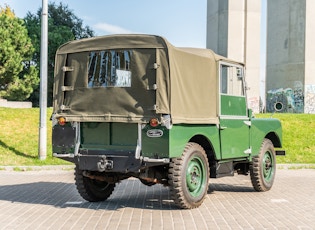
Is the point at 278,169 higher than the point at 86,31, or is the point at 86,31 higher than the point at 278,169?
the point at 86,31

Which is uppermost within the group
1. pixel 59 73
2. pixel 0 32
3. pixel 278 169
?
pixel 0 32

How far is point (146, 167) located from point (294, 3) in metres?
29.3

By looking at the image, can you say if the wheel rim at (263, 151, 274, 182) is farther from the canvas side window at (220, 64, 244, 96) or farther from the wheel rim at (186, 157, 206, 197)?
the wheel rim at (186, 157, 206, 197)

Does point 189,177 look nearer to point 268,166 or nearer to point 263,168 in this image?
point 263,168

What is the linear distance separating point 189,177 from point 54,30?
1598 inches

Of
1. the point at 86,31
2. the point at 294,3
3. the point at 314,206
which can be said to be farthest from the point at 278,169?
the point at 86,31

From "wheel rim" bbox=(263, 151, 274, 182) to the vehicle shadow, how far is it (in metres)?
0.47

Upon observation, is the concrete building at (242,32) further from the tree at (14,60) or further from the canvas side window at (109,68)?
the canvas side window at (109,68)

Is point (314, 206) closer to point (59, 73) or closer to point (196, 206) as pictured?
point (196, 206)

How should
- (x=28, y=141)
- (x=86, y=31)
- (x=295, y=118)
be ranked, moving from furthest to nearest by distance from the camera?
1. (x=86, y=31)
2. (x=295, y=118)
3. (x=28, y=141)

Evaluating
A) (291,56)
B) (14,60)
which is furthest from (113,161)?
(291,56)

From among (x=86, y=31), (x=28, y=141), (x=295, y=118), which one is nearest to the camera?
(x=28, y=141)

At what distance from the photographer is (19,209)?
8203 millimetres

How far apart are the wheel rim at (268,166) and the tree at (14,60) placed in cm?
2676
